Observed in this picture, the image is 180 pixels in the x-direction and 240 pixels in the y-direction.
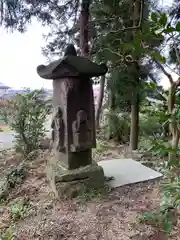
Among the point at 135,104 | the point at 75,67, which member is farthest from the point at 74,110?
the point at 135,104

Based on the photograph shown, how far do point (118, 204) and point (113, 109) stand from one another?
300 centimetres

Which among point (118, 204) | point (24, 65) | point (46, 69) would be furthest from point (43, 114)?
point (118, 204)

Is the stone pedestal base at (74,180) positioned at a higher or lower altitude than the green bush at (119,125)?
lower

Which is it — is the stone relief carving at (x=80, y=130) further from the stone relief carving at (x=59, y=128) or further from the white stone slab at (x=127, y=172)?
the white stone slab at (x=127, y=172)

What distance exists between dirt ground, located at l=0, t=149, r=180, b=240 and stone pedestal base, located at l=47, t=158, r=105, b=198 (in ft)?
0.30

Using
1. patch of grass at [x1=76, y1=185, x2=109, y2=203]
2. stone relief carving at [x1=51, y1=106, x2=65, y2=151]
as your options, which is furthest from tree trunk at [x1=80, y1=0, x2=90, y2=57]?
Answer: patch of grass at [x1=76, y1=185, x2=109, y2=203]

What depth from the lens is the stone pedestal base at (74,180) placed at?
2043 millimetres

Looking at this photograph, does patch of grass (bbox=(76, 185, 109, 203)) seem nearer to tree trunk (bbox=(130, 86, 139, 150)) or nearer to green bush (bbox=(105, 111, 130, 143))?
tree trunk (bbox=(130, 86, 139, 150))

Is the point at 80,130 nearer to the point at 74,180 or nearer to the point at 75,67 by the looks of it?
the point at 74,180

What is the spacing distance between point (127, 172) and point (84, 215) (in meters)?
1.00

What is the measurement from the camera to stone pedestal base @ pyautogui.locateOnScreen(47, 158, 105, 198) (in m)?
2.04

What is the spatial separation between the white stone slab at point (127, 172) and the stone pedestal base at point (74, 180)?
0.25m

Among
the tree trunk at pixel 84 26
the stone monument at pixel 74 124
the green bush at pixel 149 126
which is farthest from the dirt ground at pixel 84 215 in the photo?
the tree trunk at pixel 84 26

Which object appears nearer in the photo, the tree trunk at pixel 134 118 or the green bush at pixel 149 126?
the tree trunk at pixel 134 118
